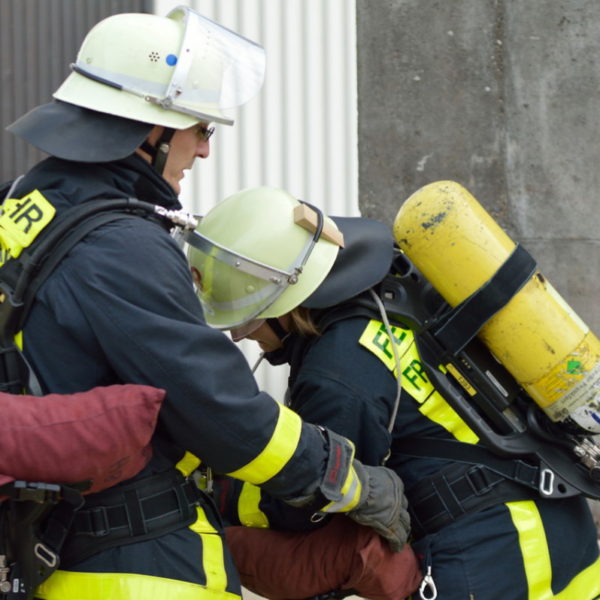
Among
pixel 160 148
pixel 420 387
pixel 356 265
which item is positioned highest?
pixel 160 148

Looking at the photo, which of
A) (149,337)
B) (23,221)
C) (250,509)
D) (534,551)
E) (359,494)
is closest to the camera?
(149,337)

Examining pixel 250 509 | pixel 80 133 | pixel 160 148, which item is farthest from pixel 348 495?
pixel 80 133

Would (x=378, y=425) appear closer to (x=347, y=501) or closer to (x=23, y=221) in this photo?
(x=347, y=501)

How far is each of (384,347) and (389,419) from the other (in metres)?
0.17

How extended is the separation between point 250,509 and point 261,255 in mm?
655

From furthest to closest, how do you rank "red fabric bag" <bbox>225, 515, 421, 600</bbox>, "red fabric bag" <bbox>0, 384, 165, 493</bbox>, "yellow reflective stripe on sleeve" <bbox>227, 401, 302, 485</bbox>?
1. "red fabric bag" <bbox>225, 515, 421, 600</bbox>
2. "yellow reflective stripe on sleeve" <bbox>227, 401, 302, 485</bbox>
3. "red fabric bag" <bbox>0, 384, 165, 493</bbox>

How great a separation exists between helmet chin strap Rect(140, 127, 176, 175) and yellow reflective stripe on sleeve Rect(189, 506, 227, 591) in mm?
750

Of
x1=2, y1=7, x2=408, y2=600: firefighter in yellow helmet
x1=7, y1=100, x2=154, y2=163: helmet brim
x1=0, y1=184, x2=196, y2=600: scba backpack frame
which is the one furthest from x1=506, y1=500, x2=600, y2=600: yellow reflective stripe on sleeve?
x1=7, y1=100, x2=154, y2=163: helmet brim

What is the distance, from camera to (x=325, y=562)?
2.61 meters

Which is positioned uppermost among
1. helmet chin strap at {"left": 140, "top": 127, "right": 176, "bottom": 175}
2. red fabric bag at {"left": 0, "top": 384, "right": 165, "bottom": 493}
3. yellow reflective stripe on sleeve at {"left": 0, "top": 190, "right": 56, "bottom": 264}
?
helmet chin strap at {"left": 140, "top": 127, "right": 176, "bottom": 175}

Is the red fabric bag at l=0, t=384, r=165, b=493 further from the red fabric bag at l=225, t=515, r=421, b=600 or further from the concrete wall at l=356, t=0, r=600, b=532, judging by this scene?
the concrete wall at l=356, t=0, r=600, b=532

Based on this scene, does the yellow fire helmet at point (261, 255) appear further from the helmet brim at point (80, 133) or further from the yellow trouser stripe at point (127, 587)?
the yellow trouser stripe at point (127, 587)

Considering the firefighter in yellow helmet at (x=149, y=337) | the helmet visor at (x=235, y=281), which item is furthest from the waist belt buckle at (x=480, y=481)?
the helmet visor at (x=235, y=281)

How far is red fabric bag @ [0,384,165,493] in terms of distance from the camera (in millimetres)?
1943
